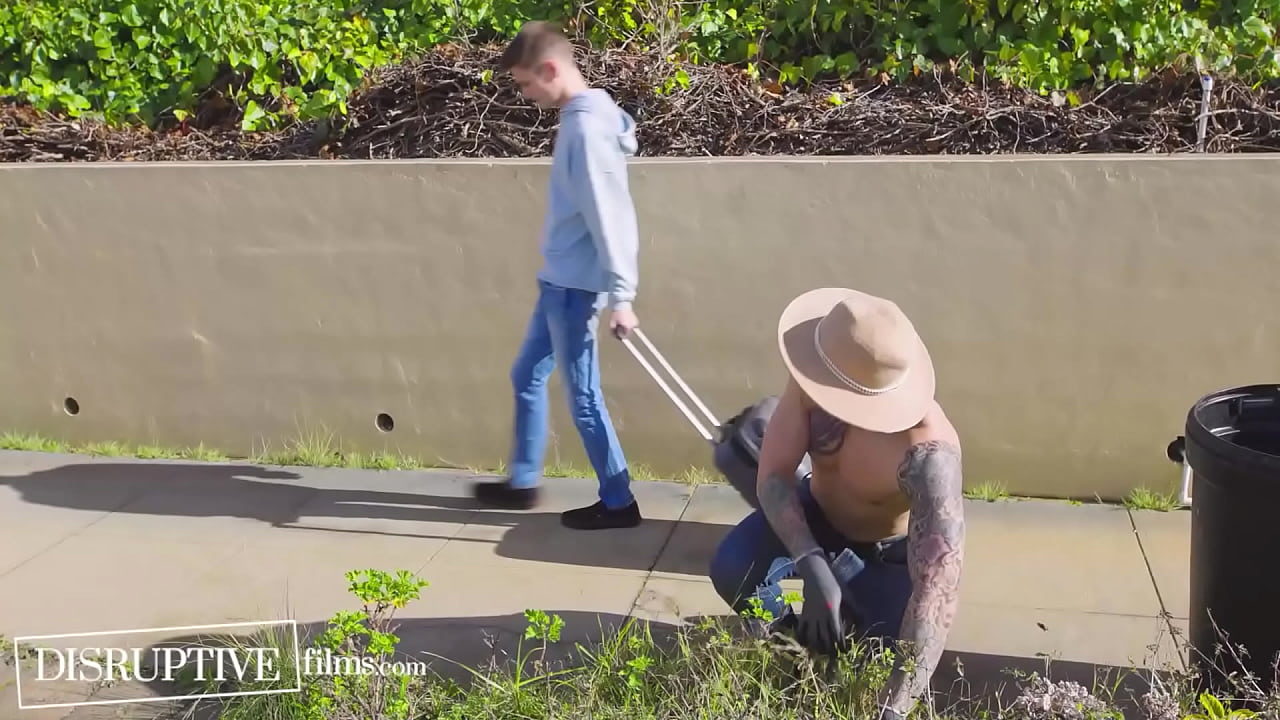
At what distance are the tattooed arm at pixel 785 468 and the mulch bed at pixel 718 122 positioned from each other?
8.37ft

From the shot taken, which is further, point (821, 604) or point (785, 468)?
point (785, 468)

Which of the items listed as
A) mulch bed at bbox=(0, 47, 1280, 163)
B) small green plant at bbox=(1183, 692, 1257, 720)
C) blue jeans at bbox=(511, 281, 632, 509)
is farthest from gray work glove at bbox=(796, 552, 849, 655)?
mulch bed at bbox=(0, 47, 1280, 163)

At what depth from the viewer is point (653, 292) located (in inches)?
198

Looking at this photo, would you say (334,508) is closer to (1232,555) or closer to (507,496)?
(507,496)

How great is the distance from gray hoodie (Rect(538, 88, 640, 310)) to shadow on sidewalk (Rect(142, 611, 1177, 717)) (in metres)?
1.15

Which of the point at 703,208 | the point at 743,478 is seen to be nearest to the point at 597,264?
the point at 703,208

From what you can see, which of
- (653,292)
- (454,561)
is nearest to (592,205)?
(653,292)

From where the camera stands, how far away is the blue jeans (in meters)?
4.40

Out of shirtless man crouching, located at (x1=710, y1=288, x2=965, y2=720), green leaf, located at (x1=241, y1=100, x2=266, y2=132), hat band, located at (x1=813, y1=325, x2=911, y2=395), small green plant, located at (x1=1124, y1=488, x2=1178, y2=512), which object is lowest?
small green plant, located at (x1=1124, y1=488, x2=1178, y2=512)

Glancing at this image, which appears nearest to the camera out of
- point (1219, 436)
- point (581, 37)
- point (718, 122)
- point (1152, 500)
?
point (1219, 436)

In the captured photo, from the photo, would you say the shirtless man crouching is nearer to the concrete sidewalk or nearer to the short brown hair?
the concrete sidewalk

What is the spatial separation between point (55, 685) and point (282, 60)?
13.1 feet

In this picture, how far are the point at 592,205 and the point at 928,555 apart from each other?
190cm

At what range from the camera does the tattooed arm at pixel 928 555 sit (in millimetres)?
2754
